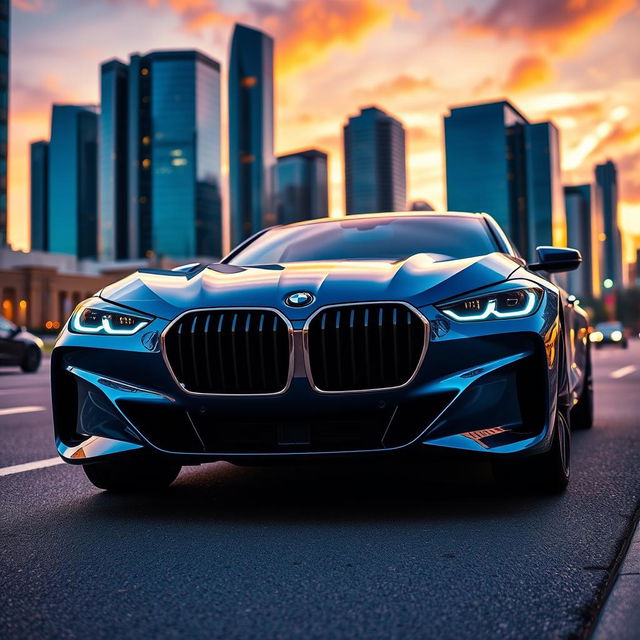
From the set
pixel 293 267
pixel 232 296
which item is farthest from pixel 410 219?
pixel 232 296

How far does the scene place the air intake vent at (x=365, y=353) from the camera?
12.1ft

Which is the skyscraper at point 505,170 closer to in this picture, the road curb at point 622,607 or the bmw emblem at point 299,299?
the bmw emblem at point 299,299

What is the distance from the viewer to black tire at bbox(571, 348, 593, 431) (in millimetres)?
7176

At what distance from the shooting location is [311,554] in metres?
3.23

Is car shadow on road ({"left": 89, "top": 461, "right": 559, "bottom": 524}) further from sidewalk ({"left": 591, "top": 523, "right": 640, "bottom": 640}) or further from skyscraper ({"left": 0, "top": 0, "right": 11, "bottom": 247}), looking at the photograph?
skyscraper ({"left": 0, "top": 0, "right": 11, "bottom": 247})

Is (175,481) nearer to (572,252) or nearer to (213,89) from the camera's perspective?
(572,252)

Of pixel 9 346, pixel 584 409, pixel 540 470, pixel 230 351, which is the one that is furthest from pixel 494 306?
pixel 9 346

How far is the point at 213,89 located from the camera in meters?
188

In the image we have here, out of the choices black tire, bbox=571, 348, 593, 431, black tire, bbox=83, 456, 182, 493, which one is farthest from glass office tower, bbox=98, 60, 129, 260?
black tire, bbox=83, 456, 182, 493

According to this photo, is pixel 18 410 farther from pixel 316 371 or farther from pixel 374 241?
pixel 316 371

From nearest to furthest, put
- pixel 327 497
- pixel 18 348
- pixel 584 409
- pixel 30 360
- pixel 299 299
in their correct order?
pixel 299 299
pixel 327 497
pixel 584 409
pixel 18 348
pixel 30 360

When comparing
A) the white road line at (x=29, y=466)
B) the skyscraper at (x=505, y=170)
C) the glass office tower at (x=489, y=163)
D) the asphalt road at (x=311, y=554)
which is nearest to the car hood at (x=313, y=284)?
the asphalt road at (x=311, y=554)

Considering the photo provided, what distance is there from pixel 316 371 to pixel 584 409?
13.8ft

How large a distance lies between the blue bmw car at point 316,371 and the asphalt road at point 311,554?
305 millimetres
